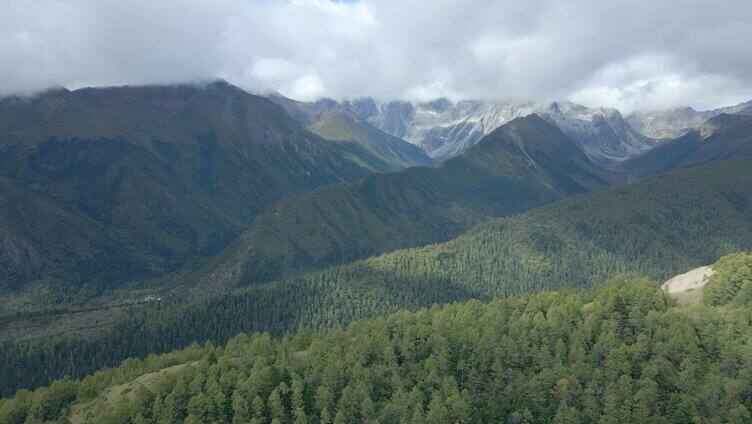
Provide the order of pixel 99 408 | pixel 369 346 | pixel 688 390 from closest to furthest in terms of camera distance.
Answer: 1. pixel 688 390
2. pixel 99 408
3. pixel 369 346

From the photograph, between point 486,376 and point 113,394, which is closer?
point 486,376

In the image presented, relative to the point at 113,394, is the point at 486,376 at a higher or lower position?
lower

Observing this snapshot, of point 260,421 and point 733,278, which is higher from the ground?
point 733,278

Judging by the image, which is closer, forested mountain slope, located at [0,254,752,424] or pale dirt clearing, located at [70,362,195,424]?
forested mountain slope, located at [0,254,752,424]

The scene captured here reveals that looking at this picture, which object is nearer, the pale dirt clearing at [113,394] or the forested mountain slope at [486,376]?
the forested mountain slope at [486,376]

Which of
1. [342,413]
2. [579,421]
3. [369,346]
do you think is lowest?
[579,421]

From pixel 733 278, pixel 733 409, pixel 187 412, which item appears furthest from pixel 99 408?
pixel 733 278

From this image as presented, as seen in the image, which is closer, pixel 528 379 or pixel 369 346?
pixel 528 379

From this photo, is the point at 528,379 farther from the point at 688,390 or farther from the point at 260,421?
the point at 260,421
